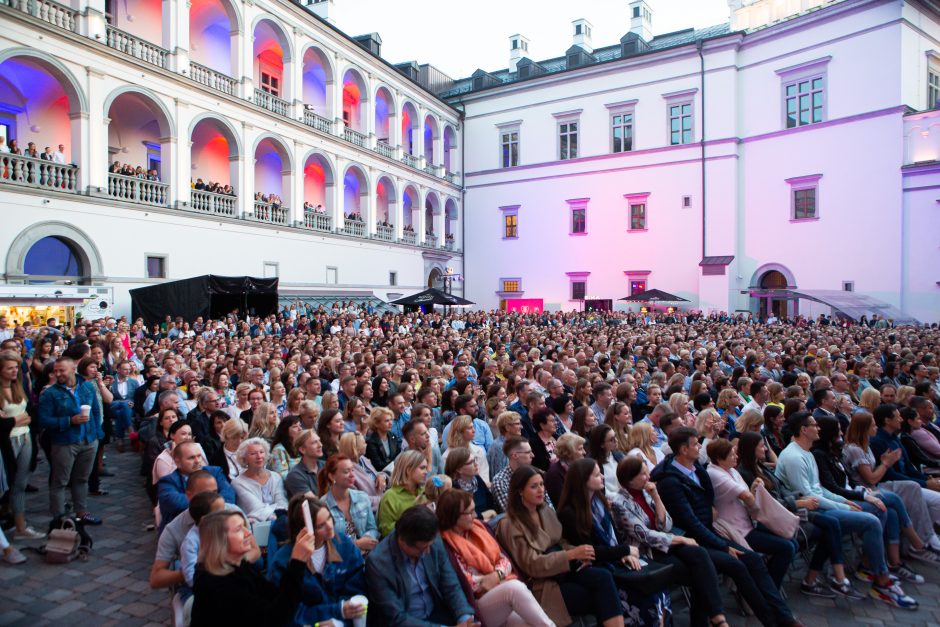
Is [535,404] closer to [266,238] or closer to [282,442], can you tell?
[282,442]

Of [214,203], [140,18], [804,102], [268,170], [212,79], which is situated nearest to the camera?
[140,18]

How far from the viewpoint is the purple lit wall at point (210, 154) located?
2409 cm

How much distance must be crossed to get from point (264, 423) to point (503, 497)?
→ 9.35ft

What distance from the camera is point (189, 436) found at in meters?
5.63

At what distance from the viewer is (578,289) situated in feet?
118

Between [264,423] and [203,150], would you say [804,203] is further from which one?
[264,423]

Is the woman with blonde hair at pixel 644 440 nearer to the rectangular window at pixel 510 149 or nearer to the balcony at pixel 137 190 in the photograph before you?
the balcony at pixel 137 190

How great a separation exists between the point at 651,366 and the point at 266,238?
17.4 m

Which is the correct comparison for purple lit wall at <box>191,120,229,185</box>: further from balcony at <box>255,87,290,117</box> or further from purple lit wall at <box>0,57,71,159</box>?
purple lit wall at <box>0,57,71,159</box>

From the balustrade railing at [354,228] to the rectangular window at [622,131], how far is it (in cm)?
1509

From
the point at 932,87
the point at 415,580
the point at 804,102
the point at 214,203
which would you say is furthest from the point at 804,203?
the point at 415,580

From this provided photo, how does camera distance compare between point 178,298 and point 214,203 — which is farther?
point 214,203

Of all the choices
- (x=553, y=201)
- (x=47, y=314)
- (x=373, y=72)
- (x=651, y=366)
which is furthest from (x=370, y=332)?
(x=553, y=201)

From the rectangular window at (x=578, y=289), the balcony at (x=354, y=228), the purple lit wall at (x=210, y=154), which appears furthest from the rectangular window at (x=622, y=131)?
the purple lit wall at (x=210, y=154)
